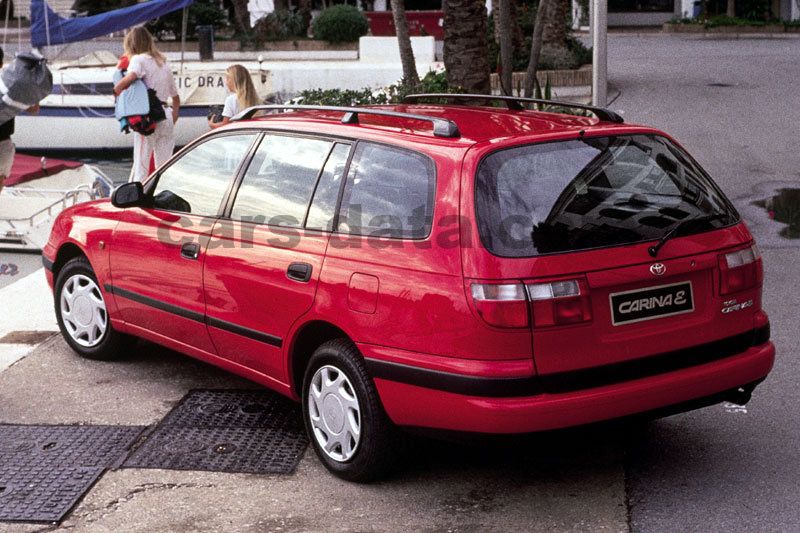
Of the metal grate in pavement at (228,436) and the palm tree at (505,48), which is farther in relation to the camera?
the palm tree at (505,48)

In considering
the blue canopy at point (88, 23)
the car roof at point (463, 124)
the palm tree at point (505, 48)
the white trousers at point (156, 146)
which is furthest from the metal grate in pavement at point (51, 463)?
the blue canopy at point (88, 23)

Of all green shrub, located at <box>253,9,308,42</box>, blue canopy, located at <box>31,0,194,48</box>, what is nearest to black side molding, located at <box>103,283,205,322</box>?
blue canopy, located at <box>31,0,194,48</box>

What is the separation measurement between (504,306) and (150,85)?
27.5ft

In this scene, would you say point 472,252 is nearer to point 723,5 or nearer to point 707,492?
point 707,492

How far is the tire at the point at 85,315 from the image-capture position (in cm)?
720

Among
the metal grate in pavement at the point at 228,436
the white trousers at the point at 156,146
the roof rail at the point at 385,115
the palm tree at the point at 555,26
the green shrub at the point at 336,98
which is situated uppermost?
the palm tree at the point at 555,26

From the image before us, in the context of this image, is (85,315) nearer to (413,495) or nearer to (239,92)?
(413,495)

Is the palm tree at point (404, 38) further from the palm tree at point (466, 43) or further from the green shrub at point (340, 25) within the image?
the green shrub at point (340, 25)

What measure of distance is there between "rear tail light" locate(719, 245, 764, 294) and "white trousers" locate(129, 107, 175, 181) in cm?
826

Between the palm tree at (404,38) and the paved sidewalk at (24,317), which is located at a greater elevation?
the palm tree at (404,38)

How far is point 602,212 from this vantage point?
191 inches

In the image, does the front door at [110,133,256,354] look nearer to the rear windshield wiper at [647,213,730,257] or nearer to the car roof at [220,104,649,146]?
the car roof at [220,104,649,146]

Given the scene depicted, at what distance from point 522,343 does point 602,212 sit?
0.69 metres

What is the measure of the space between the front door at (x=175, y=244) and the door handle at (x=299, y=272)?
789 mm
